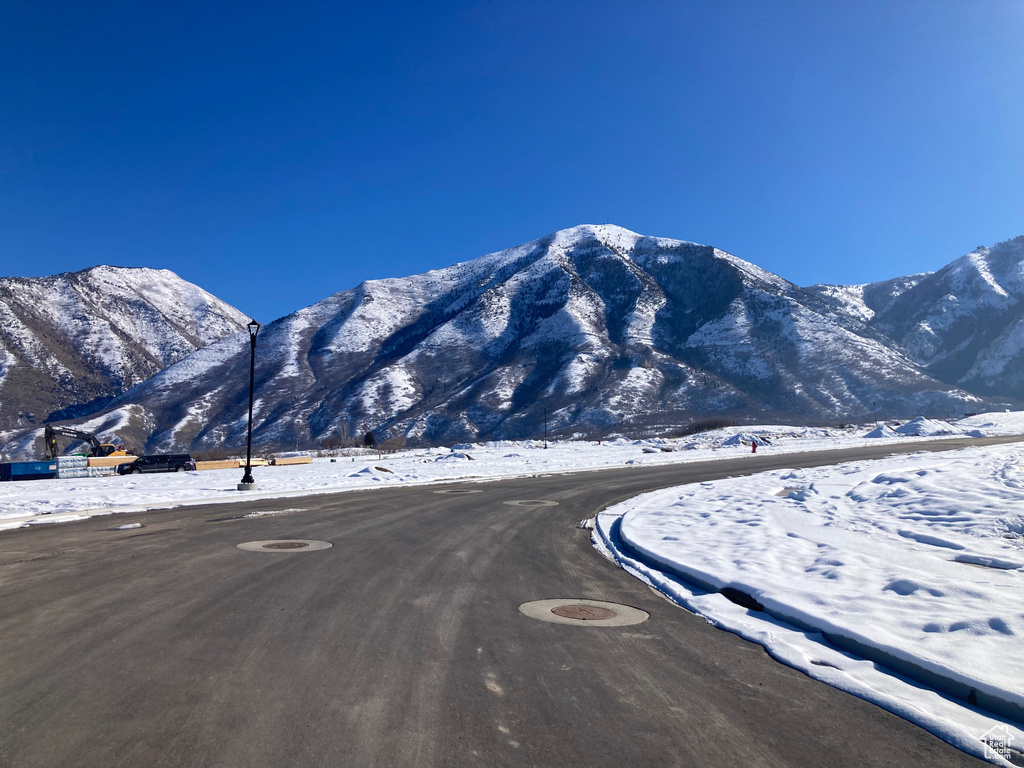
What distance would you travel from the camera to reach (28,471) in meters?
33.1

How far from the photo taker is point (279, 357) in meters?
182

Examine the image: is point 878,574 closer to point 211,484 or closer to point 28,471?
point 211,484

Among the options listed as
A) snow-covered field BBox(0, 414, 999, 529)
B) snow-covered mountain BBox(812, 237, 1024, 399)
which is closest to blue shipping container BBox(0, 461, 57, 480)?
snow-covered field BBox(0, 414, 999, 529)

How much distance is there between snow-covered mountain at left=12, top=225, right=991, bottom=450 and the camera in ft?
431

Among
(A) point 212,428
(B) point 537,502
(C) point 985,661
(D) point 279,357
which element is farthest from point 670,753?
(D) point 279,357

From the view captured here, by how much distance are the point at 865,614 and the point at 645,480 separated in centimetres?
1862

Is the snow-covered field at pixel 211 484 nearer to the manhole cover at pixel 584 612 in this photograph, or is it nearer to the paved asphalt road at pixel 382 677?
the paved asphalt road at pixel 382 677

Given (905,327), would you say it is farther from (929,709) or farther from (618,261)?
(929,709)

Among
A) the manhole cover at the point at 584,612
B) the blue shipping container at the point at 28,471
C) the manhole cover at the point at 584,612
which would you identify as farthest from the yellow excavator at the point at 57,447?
the manhole cover at the point at 584,612

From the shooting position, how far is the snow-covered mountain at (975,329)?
6334 inches

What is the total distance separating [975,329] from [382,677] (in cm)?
22247

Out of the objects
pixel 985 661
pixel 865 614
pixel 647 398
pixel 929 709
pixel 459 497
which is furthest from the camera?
pixel 647 398

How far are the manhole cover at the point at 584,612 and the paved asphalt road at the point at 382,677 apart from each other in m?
0.20

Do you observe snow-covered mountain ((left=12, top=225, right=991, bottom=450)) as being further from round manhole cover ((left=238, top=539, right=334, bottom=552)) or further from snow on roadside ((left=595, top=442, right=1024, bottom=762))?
round manhole cover ((left=238, top=539, right=334, bottom=552))
